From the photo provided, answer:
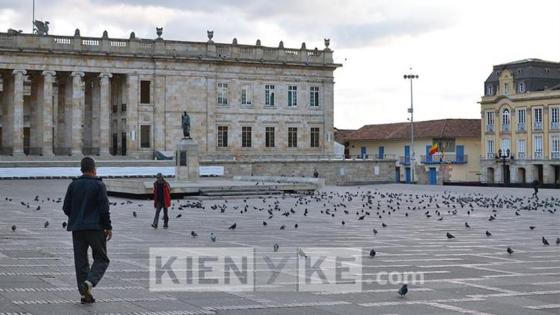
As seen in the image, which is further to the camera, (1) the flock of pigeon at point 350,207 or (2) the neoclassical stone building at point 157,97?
(2) the neoclassical stone building at point 157,97

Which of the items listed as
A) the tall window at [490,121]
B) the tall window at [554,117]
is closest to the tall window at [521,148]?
the tall window at [490,121]

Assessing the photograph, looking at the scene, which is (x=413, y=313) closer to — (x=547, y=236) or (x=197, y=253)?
(x=197, y=253)

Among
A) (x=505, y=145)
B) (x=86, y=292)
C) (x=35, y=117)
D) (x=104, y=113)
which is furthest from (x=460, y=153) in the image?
(x=86, y=292)

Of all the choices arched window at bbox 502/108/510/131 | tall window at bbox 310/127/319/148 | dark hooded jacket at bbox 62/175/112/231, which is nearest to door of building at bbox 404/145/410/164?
arched window at bbox 502/108/510/131

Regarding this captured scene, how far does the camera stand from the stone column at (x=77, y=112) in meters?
68.4

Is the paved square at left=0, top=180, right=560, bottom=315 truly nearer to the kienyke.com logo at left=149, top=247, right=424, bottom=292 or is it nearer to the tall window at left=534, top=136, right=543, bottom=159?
the kienyke.com logo at left=149, top=247, right=424, bottom=292

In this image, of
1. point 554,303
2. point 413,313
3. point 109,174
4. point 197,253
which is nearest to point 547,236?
point 197,253

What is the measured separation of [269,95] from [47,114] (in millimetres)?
18456

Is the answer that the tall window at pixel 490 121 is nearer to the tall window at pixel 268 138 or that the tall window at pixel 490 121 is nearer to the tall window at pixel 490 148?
the tall window at pixel 490 148

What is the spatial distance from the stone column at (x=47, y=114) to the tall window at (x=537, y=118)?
149 feet

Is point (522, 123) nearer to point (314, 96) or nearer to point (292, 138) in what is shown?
point (314, 96)

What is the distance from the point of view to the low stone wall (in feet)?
220

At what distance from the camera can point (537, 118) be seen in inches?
3369

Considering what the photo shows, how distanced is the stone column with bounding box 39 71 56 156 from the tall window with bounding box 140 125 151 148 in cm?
691
